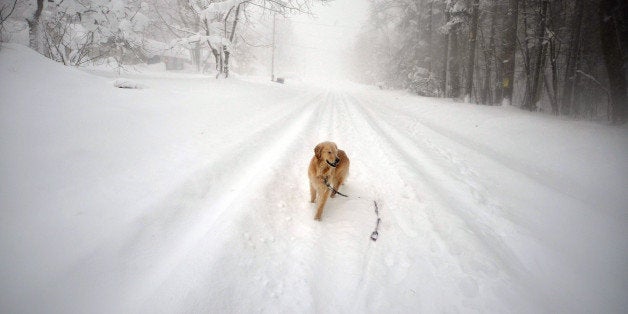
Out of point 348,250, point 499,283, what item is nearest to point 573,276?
point 499,283

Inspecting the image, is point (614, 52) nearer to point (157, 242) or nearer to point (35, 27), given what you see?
point (157, 242)

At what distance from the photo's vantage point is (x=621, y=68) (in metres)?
9.54

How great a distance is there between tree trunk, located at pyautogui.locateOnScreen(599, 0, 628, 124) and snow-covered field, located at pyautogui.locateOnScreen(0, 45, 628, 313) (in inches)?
234

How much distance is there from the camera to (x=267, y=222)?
3.23m

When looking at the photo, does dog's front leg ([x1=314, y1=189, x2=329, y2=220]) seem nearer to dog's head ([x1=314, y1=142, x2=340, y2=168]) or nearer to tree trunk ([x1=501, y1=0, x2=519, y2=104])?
dog's head ([x1=314, y1=142, x2=340, y2=168])

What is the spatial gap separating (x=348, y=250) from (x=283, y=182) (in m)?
1.88

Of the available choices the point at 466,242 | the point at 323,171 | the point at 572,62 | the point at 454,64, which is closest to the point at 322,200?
the point at 323,171

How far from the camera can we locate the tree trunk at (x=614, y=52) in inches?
373

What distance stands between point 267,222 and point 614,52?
48.3 ft

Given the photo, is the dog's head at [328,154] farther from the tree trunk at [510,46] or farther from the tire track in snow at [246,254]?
the tree trunk at [510,46]

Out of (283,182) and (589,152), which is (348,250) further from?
(589,152)

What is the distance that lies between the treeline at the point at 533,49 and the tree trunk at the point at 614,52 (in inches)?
1.0

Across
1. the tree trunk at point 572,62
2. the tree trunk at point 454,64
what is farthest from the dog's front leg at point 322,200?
the tree trunk at point 572,62

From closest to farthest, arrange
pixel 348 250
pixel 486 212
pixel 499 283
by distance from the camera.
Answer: pixel 499 283
pixel 348 250
pixel 486 212
